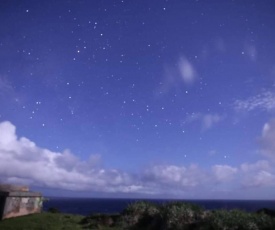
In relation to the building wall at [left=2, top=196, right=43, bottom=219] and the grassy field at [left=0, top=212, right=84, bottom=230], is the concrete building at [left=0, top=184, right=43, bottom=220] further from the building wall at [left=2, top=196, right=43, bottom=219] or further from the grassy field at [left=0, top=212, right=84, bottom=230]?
the grassy field at [left=0, top=212, right=84, bottom=230]

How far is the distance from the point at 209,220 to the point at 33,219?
17.8 metres

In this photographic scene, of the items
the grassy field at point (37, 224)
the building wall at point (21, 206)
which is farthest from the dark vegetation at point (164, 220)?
the building wall at point (21, 206)

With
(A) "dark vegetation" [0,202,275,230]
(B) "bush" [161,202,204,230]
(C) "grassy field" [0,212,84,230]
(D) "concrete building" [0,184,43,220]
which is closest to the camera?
(A) "dark vegetation" [0,202,275,230]

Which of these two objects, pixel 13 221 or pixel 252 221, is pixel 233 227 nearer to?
pixel 252 221

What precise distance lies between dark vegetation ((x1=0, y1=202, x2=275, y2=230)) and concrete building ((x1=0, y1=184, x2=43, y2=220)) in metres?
2.10

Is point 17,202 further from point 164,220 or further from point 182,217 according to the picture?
point 182,217

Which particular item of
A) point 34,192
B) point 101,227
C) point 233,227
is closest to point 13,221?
point 34,192

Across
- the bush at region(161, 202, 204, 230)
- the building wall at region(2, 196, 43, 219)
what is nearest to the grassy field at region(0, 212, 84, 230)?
the building wall at region(2, 196, 43, 219)

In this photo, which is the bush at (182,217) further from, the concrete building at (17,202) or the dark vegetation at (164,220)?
the concrete building at (17,202)

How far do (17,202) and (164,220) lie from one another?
16963 millimetres

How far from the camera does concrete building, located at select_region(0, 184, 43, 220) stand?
27.9 m

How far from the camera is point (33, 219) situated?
26.6 m

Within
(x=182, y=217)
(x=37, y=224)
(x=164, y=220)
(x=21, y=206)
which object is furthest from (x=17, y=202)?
(x=182, y=217)

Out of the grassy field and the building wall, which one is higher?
the building wall
